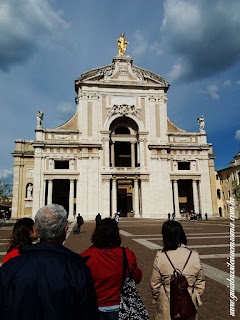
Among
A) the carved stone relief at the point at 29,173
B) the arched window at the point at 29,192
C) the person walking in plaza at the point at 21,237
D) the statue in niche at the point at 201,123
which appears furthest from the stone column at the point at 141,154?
the person walking in plaza at the point at 21,237

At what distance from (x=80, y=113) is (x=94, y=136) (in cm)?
446

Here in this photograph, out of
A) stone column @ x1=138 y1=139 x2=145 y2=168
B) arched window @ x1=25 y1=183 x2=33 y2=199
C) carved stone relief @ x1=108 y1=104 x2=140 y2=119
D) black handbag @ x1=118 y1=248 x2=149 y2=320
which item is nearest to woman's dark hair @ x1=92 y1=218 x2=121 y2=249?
black handbag @ x1=118 y1=248 x2=149 y2=320

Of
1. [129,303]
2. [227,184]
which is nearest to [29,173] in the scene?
[227,184]

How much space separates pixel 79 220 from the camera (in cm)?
1764

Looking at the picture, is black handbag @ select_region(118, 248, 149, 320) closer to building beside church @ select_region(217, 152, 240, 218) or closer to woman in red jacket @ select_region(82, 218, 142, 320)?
woman in red jacket @ select_region(82, 218, 142, 320)

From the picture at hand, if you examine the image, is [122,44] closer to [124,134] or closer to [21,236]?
[124,134]

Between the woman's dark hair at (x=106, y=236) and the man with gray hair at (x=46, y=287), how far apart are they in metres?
1.11

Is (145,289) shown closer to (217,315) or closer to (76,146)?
(217,315)

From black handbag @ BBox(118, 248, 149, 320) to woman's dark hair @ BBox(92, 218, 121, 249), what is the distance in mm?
284

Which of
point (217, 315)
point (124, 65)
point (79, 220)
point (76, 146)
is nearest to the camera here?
point (217, 315)

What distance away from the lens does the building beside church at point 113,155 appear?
117 feet

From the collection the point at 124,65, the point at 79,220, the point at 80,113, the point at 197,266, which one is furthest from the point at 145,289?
the point at 124,65

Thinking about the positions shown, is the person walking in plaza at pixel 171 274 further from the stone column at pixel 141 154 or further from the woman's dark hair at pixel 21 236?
the stone column at pixel 141 154

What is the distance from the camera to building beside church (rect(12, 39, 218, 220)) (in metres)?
35.7
